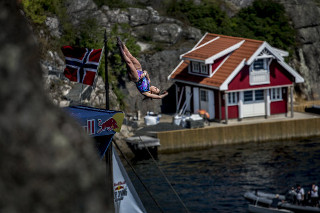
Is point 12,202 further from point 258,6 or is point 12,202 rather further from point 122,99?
point 258,6

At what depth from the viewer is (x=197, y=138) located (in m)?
54.1

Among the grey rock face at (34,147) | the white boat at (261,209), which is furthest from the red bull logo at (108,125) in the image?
the white boat at (261,209)

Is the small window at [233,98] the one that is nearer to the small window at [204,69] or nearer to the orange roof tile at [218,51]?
the orange roof tile at [218,51]

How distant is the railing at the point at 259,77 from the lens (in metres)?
56.7

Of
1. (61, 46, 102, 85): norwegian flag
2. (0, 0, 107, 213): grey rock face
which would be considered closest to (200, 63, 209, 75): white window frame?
(61, 46, 102, 85): norwegian flag

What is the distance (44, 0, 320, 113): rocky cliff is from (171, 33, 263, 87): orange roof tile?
2713 millimetres

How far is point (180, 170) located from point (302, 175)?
8.67 meters

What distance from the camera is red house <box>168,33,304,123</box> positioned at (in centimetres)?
5569

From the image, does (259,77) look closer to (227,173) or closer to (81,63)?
(227,173)


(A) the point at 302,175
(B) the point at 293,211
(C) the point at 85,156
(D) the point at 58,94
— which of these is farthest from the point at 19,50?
(D) the point at 58,94

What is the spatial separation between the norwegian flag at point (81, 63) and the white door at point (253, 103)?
32658mm

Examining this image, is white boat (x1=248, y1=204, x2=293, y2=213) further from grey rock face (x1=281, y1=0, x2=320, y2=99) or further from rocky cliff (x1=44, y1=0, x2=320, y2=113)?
grey rock face (x1=281, y1=0, x2=320, y2=99)

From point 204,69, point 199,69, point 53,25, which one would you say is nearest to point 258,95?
point 204,69

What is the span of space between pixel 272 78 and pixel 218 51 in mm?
5279
